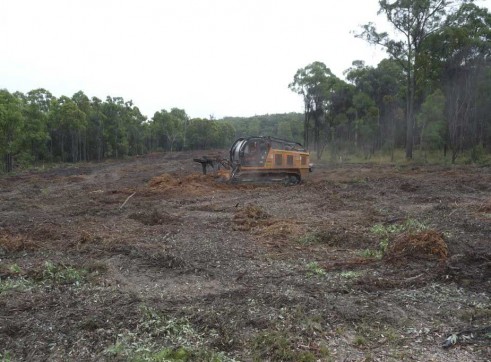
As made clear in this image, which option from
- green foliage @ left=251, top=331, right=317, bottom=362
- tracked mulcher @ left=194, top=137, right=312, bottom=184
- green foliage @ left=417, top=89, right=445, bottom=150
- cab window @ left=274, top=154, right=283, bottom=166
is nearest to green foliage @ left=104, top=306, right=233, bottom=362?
green foliage @ left=251, top=331, right=317, bottom=362

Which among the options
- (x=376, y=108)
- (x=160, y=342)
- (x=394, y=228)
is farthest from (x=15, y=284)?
(x=376, y=108)

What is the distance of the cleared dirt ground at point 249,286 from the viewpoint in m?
3.74

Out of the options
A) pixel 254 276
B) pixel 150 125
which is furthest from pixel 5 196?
pixel 150 125

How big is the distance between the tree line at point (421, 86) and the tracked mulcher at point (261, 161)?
13.7 meters

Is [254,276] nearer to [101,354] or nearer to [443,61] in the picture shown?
[101,354]

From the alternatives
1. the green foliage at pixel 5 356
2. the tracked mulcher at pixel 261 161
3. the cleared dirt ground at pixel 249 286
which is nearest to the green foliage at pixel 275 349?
the cleared dirt ground at pixel 249 286

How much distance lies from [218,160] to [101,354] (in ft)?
42.9

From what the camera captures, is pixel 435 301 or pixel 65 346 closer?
pixel 65 346

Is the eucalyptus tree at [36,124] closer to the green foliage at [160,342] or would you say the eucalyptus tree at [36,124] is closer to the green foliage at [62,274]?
the green foliage at [62,274]

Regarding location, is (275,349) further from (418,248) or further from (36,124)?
(36,124)

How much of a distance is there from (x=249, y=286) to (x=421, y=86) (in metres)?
28.7

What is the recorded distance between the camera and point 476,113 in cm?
2931

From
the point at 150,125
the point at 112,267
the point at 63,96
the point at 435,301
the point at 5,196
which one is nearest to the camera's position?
the point at 435,301

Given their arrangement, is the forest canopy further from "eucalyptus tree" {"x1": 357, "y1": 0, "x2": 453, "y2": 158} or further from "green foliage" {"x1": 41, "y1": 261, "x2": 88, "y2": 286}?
"green foliage" {"x1": 41, "y1": 261, "x2": 88, "y2": 286}
